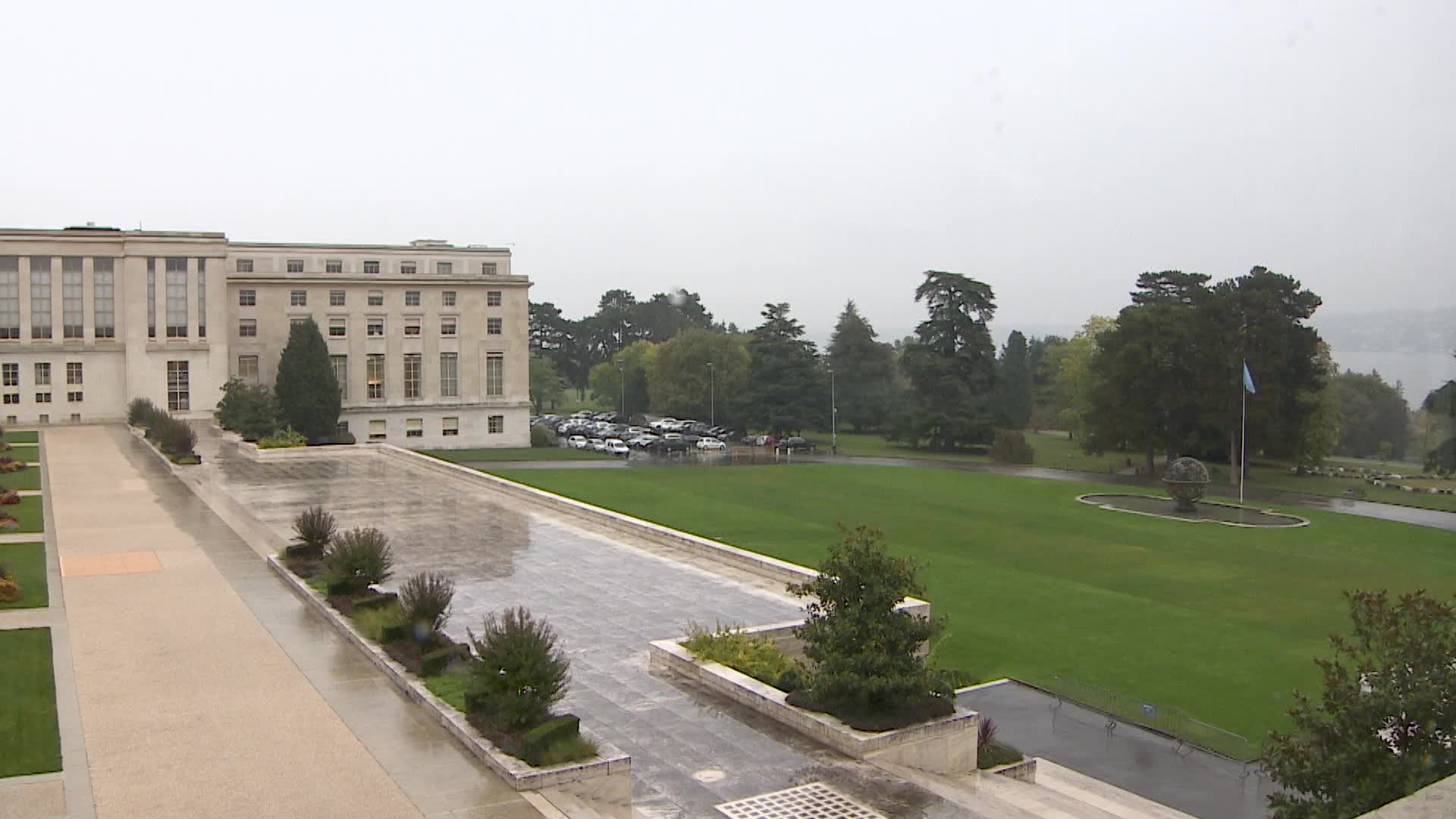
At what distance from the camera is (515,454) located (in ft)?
237

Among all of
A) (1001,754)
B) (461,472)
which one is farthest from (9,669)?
(461,472)

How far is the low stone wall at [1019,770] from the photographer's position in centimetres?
1496

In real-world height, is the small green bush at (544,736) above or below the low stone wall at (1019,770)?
above

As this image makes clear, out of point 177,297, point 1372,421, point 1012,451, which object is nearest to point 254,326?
point 177,297

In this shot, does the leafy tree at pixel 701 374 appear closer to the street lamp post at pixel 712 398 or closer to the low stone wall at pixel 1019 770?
the street lamp post at pixel 712 398

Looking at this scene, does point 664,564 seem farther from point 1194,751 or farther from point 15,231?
point 15,231

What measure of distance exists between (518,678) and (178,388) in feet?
197

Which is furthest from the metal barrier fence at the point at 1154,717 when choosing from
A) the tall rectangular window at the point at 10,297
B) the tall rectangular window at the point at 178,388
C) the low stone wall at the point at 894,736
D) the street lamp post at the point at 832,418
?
the tall rectangular window at the point at 10,297

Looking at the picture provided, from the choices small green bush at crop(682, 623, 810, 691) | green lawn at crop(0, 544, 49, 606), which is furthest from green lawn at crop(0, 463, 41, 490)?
small green bush at crop(682, 623, 810, 691)

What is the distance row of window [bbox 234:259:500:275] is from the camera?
75.6 metres

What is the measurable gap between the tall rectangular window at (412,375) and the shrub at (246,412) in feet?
51.5

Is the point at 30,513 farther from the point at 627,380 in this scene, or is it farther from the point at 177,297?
the point at 627,380

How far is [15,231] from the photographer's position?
209 ft

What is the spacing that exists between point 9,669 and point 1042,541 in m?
28.5
